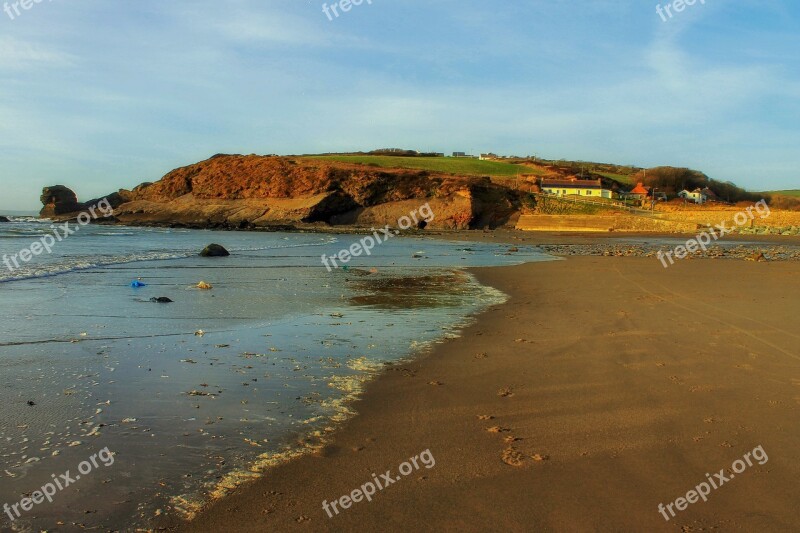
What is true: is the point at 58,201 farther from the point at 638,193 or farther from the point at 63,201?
the point at 638,193

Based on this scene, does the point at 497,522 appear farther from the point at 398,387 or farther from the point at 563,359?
the point at 563,359

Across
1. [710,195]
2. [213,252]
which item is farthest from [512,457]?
[710,195]

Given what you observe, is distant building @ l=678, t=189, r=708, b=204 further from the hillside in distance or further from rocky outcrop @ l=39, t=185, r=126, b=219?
rocky outcrop @ l=39, t=185, r=126, b=219

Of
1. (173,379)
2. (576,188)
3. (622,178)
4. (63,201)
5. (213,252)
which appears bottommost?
(213,252)

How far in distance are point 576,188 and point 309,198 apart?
39898 mm

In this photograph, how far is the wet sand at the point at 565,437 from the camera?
376 centimetres

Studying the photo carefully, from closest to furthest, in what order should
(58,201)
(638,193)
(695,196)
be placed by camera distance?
(58,201) → (638,193) → (695,196)

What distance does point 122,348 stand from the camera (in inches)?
326

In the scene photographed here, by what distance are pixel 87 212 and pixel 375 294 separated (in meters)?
85.2

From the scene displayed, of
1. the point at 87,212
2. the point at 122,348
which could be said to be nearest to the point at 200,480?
the point at 122,348

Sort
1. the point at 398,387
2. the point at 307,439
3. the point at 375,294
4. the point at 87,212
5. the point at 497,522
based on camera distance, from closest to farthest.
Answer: the point at 497,522 < the point at 307,439 < the point at 398,387 < the point at 375,294 < the point at 87,212

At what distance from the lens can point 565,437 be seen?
5.04 m

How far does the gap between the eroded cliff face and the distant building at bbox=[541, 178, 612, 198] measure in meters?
16.1

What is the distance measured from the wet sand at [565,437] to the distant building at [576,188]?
82.5 metres
